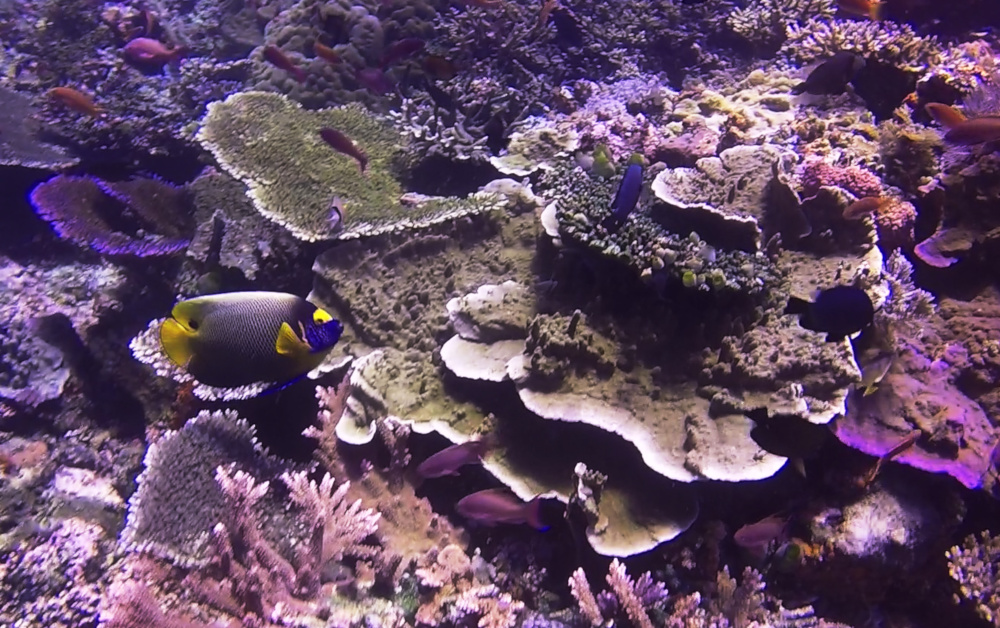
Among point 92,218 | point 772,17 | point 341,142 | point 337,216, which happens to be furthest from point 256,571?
point 772,17

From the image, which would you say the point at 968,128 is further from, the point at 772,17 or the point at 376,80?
the point at 376,80

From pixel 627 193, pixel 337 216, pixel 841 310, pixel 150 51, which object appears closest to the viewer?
pixel 841 310

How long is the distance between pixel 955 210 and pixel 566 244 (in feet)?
8.68

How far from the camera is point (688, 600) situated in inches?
100

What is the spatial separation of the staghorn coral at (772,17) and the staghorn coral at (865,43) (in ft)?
0.43

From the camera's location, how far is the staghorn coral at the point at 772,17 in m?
6.66

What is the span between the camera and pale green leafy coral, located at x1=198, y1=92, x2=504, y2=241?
388 centimetres

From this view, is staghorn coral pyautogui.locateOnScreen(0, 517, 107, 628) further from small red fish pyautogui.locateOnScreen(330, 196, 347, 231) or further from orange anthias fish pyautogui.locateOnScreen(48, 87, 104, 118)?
orange anthias fish pyautogui.locateOnScreen(48, 87, 104, 118)

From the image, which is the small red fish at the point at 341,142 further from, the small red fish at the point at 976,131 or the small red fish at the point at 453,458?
the small red fish at the point at 976,131

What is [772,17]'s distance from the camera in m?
6.67

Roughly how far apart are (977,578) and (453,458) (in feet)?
8.37

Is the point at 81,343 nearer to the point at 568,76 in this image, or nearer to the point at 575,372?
the point at 575,372

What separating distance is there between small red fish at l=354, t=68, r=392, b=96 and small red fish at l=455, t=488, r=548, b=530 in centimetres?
418

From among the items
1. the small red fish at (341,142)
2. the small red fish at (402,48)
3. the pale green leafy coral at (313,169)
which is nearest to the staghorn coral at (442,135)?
the pale green leafy coral at (313,169)
